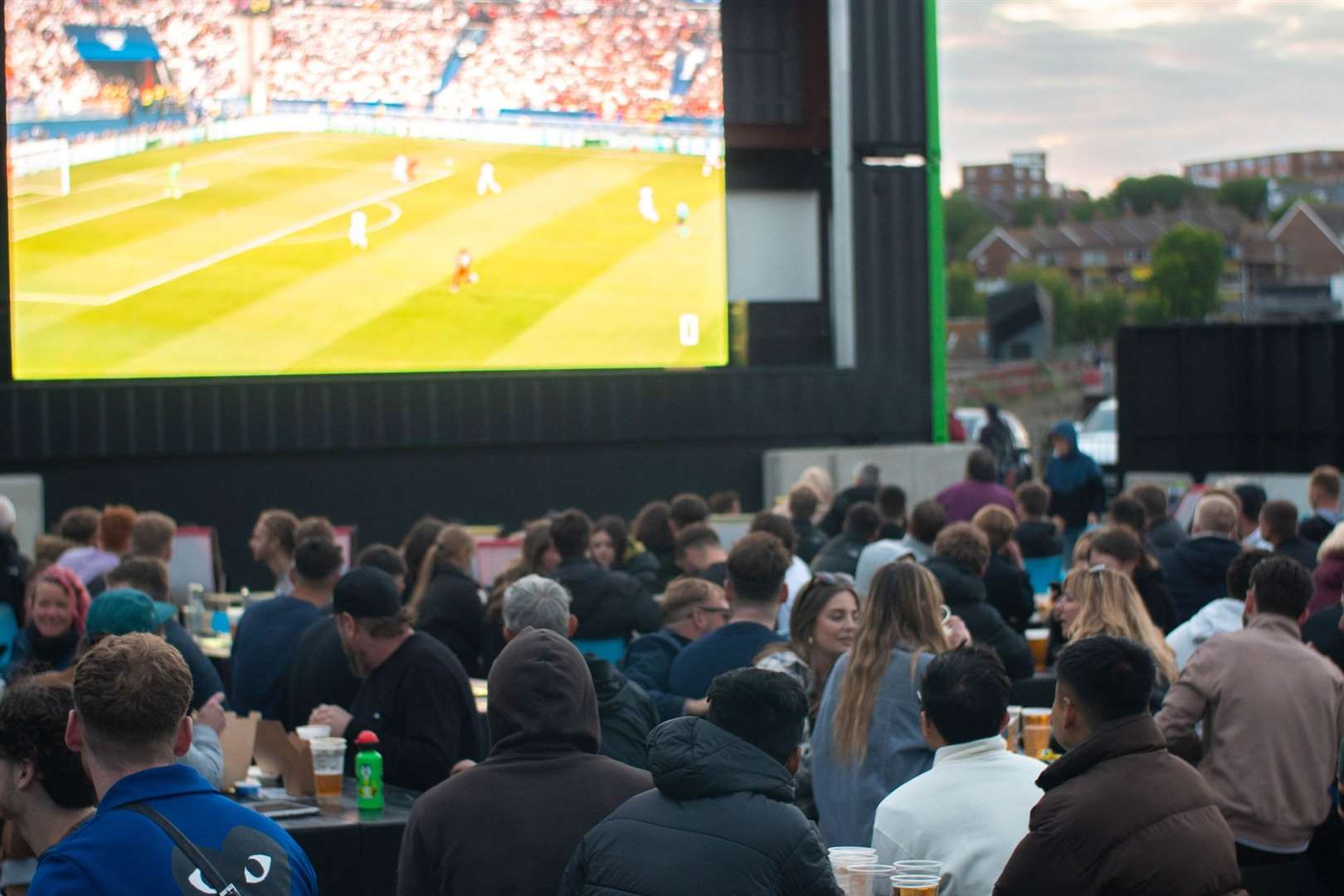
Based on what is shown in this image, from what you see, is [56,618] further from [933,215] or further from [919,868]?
[933,215]

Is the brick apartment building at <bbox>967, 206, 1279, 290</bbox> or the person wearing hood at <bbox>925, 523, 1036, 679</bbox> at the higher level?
the brick apartment building at <bbox>967, 206, 1279, 290</bbox>

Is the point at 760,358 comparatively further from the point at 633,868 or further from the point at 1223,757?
the point at 633,868

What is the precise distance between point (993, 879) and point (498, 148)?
13.4m

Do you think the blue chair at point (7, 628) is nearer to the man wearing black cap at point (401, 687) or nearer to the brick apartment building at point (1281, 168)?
the man wearing black cap at point (401, 687)

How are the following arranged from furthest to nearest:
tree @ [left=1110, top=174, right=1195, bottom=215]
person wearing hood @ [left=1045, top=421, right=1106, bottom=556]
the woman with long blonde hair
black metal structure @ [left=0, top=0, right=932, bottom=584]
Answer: tree @ [left=1110, top=174, right=1195, bottom=215]
black metal structure @ [left=0, top=0, right=932, bottom=584]
person wearing hood @ [left=1045, top=421, right=1106, bottom=556]
the woman with long blonde hair

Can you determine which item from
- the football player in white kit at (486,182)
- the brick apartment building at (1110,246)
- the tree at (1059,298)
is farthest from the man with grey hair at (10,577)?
the brick apartment building at (1110,246)

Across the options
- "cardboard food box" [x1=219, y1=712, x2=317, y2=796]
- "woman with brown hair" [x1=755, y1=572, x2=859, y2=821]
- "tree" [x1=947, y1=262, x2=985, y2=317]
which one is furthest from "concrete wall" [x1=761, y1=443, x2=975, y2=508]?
"tree" [x1=947, y1=262, x2=985, y2=317]

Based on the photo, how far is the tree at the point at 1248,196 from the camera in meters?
130

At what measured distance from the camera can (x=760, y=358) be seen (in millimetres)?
17641

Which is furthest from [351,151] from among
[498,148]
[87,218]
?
[87,218]

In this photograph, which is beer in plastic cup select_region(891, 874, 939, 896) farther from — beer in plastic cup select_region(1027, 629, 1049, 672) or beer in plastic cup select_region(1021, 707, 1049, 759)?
beer in plastic cup select_region(1027, 629, 1049, 672)

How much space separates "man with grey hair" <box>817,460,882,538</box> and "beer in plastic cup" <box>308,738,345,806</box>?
6204 millimetres

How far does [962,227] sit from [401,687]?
125 m

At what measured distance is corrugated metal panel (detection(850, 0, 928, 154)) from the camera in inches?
675
